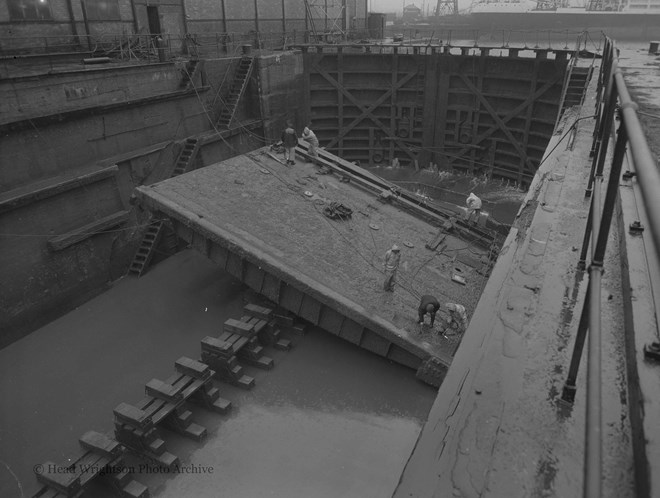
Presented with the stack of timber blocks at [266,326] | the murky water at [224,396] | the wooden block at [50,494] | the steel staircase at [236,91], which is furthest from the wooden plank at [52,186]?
the wooden block at [50,494]

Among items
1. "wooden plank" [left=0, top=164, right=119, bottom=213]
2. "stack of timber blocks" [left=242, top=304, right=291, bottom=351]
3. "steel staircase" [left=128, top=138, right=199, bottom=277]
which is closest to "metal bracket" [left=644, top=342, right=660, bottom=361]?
"stack of timber blocks" [left=242, top=304, right=291, bottom=351]

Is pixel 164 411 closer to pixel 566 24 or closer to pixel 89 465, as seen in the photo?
pixel 89 465

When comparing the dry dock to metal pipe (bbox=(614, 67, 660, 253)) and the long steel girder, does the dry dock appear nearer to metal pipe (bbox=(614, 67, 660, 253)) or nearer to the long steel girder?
metal pipe (bbox=(614, 67, 660, 253))

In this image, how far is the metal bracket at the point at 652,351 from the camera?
2.21 metres

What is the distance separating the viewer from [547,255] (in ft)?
13.1

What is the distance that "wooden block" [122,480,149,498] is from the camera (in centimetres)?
690

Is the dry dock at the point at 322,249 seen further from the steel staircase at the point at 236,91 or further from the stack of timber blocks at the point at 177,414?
the steel staircase at the point at 236,91

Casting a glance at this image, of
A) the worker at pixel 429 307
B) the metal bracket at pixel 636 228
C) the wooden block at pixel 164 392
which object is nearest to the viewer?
the metal bracket at pixel 636 228

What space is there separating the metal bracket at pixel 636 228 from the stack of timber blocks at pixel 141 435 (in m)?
6.85

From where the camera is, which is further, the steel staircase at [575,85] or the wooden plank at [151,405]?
the steel staircase at [575,85]

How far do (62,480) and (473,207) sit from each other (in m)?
9.90

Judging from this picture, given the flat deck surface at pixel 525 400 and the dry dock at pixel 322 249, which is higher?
the flat deck surface at pixel 525 400

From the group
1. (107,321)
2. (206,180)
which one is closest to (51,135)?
(206,180)

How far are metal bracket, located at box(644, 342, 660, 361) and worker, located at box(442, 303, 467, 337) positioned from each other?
6.76 m
